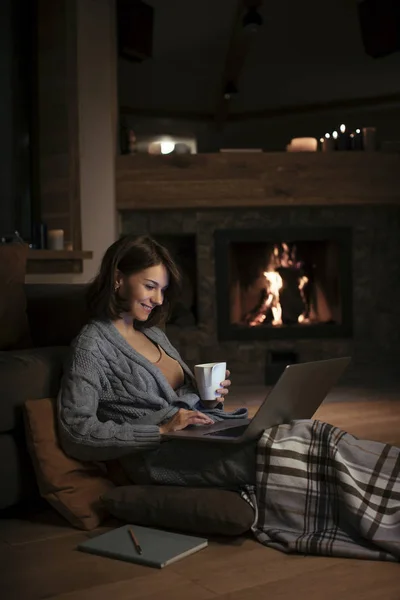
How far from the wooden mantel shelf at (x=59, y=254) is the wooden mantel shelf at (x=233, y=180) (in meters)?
0.50

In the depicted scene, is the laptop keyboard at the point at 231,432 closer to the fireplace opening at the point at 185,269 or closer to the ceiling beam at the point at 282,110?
the fireplace opening at the point at 185,269

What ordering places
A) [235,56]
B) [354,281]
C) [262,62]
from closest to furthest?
[354,281] < [235,56] < [262,62]

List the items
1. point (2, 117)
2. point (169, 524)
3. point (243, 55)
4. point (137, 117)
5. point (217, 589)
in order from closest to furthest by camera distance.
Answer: point (217, 589), point (169, 524), point (2, 117), point (243, 55), point (137, 117)

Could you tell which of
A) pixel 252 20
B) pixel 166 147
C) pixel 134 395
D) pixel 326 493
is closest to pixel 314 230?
pixel 166 147

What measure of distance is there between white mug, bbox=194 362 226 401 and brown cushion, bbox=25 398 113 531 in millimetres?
424

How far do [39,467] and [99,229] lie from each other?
9.11 feet

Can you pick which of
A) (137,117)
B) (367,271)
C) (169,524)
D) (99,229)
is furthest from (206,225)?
(169,524)

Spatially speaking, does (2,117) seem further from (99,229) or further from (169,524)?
(169,524)

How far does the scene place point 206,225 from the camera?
5.36m

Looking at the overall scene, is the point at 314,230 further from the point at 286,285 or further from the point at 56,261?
the point at 56,261

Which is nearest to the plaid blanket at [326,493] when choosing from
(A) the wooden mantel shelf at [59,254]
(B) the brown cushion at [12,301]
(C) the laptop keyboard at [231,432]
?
(C) the laptop keyboard at [231,432]

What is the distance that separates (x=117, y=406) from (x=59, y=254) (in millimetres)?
2388

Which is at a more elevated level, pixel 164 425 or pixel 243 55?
pixel 243 55

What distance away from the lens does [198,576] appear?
1998 mm
